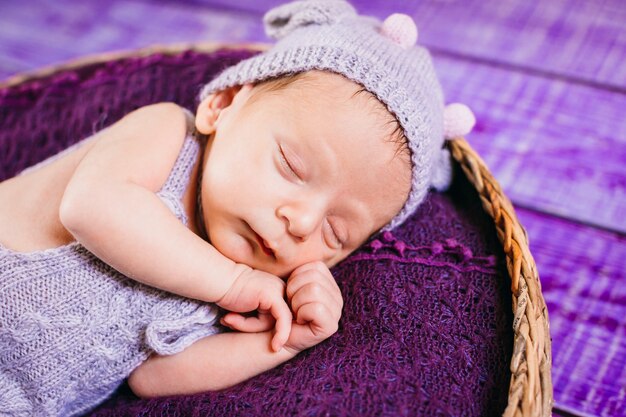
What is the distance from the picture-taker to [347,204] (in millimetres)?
1115

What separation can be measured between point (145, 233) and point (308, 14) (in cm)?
52

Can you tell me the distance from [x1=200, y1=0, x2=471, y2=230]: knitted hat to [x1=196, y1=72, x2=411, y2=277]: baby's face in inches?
1.1

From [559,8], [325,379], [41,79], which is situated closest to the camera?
[325,379]

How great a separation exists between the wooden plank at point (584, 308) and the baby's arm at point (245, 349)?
0.50 meters

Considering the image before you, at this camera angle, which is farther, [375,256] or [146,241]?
[375,256]

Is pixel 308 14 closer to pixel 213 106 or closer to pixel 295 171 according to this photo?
pixel 213 106

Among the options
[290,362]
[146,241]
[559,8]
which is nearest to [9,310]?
[146,241]

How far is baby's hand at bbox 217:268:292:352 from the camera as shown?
1088 mm

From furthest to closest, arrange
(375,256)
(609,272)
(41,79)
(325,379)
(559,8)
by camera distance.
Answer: (559,8) → (41,79) → (609,272) → (375,256) → (325,379)

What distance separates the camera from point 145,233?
1.03 m

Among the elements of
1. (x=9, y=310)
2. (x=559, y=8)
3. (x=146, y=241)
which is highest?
(x=559, y=8)

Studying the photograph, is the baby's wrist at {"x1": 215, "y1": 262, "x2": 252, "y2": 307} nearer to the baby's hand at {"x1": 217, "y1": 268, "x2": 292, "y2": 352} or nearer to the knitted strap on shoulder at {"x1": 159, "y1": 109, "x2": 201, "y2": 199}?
the baby's hand at {"x1": 217, "y1": 268, "x2": 292, "y2": 352}

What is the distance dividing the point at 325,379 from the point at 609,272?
75cm

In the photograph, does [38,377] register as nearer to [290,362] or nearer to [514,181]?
[290,362]
